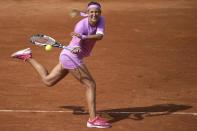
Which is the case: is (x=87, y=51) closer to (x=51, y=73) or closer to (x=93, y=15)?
(x=93, y=15)

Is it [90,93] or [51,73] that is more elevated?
[51,73]

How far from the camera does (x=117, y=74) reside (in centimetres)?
1279

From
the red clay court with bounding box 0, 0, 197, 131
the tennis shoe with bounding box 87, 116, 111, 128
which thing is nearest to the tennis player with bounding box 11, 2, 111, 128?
the tennis shoe with bounding box 87, 116, 111, 128

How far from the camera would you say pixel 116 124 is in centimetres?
948

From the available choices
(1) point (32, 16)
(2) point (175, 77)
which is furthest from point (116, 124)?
(1) point (32, 16)

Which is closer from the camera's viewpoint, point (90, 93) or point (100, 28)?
point (100, 28)

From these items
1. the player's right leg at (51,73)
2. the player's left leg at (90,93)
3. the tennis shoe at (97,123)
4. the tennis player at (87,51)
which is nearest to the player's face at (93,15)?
the tennis player at (87,51)

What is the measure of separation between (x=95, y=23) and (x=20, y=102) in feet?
8.51

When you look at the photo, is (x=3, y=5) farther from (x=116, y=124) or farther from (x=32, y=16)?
(x=116, y=124)

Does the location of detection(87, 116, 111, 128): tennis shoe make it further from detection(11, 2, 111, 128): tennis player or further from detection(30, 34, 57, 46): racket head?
detection(30, 34, 57, 46): racket head

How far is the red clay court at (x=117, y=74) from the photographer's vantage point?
977 cm

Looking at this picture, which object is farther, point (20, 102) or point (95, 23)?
point (20, 102)

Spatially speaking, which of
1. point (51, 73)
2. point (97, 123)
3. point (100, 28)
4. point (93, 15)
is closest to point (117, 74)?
point (51, 73)

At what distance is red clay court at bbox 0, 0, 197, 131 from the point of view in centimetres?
977
